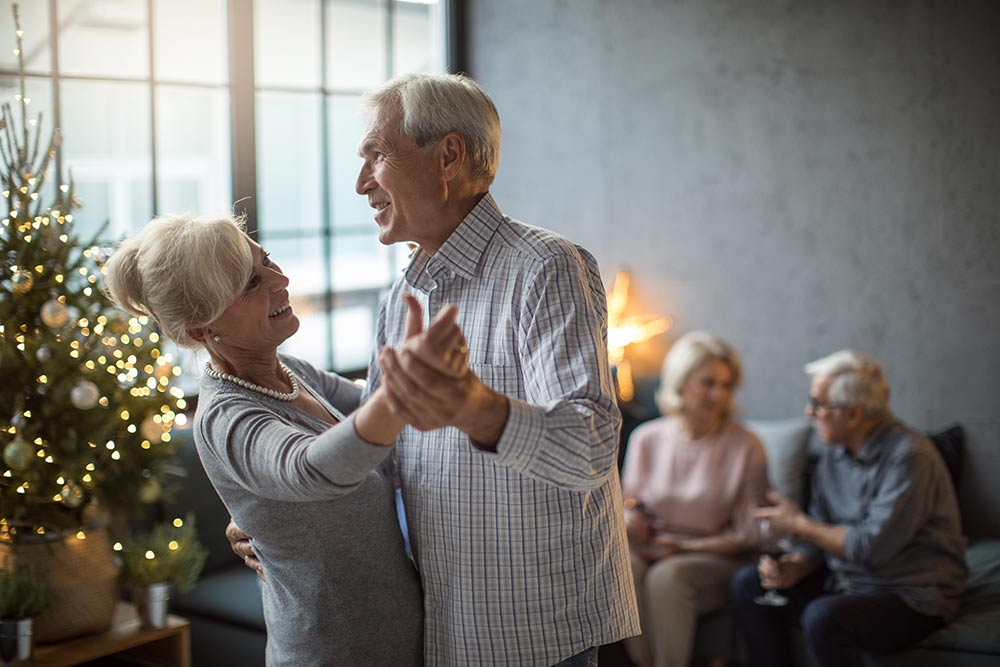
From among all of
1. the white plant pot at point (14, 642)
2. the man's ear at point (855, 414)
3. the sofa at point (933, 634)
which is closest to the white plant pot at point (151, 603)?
the white plant pot at point (14, 642)

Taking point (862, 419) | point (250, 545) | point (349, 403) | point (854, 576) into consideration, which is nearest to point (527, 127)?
point (862, 419)

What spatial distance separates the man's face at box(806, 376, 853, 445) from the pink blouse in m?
0.36

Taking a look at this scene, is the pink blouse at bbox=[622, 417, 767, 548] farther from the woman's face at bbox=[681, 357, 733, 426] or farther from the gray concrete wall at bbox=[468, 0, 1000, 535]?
the gray concrete wall at bbox=[468, 0, 1000, 535]

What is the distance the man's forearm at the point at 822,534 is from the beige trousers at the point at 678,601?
0.32 metres

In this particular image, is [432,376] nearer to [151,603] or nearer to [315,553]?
[315,553]

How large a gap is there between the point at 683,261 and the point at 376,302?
5.43 feet

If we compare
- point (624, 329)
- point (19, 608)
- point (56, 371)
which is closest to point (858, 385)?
point (624, 329)

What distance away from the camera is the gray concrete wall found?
4.07 m

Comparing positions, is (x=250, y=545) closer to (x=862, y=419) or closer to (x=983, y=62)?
(x=862, y=419)

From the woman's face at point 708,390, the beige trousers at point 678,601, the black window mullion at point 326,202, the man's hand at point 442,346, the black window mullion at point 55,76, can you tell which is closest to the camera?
the man's hand at point 442,346

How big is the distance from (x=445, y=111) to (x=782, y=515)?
7.64 ft

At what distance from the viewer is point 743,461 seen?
389cm

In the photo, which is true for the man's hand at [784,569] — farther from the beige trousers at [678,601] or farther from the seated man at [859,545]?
the beige trousers at [678,601]

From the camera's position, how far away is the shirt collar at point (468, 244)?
1756 millimetres
